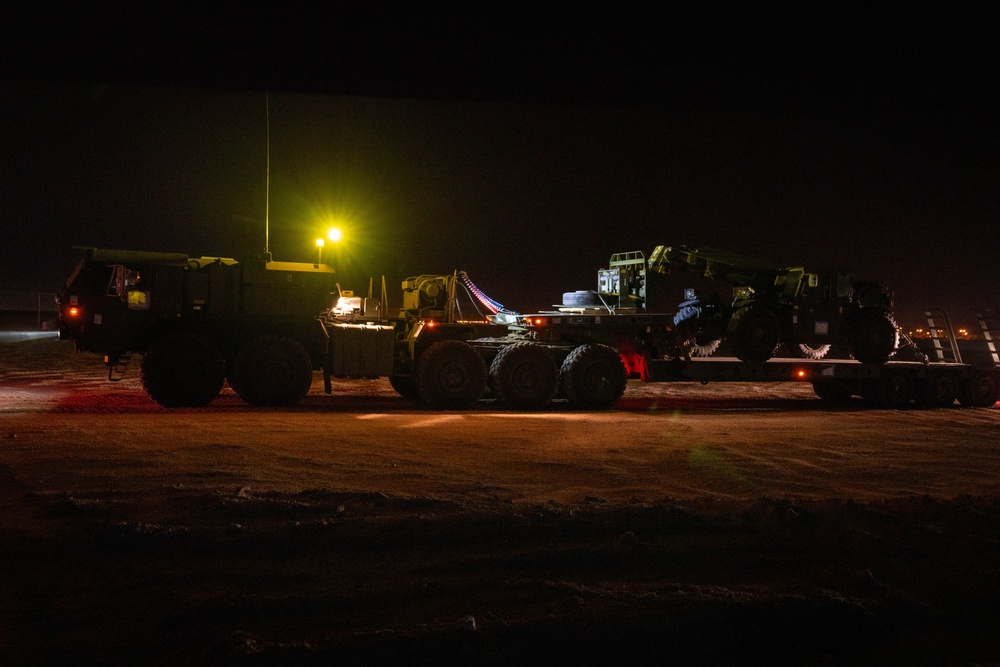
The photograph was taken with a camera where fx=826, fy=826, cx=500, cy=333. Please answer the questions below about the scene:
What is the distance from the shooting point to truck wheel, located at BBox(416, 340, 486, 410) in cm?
1620

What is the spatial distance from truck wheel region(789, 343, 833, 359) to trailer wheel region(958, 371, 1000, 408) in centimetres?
372

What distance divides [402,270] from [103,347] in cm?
647

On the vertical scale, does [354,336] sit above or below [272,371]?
above

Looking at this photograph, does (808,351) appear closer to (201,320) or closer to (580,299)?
(580,299)

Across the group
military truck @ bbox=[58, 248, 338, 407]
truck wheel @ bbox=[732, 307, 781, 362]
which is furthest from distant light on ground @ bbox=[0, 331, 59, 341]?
truck wheel @ bbox=[732, 307, 781, 362]

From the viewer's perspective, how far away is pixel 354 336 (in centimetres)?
1642

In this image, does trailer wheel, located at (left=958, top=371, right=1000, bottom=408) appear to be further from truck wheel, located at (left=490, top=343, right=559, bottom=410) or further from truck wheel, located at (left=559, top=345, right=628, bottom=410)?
truck wheel, located at (left=490, top=343, right=559, bottom=410)

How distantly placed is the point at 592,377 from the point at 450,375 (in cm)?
294

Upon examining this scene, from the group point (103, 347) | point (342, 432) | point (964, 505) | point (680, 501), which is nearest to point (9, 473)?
point (342, 432)

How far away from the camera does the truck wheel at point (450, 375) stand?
16.2m

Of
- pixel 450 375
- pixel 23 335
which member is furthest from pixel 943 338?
pixel 23 335

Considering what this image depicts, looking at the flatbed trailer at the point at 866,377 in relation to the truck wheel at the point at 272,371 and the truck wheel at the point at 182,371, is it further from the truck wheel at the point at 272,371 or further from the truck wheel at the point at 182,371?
the truck wheel at the point at 182,371

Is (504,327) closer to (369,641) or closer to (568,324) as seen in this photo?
(568,324)

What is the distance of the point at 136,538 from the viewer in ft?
19.3
